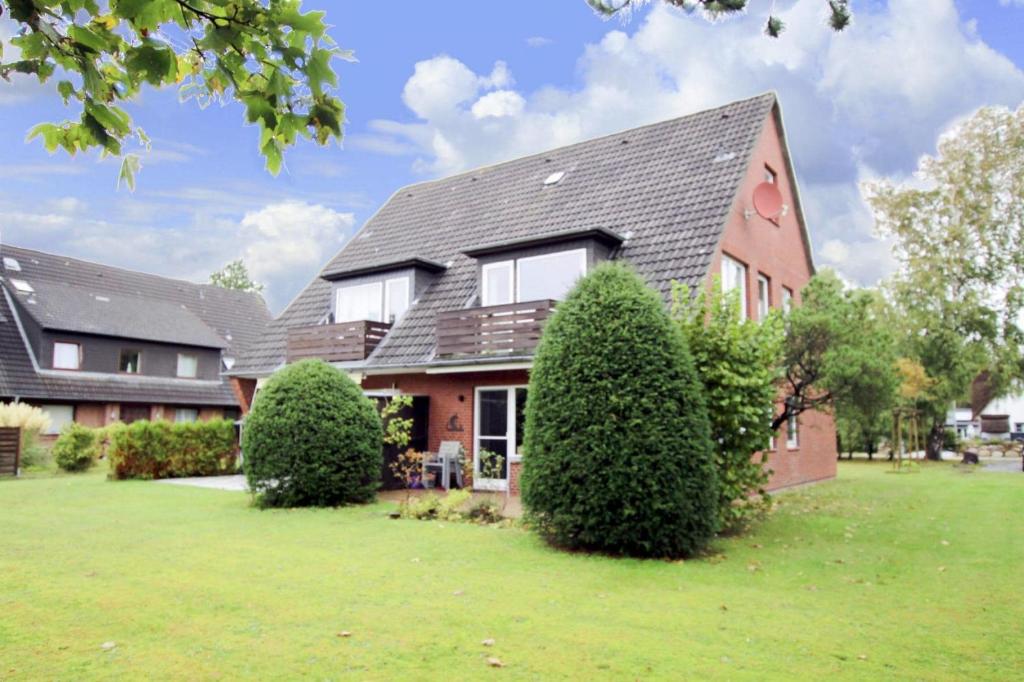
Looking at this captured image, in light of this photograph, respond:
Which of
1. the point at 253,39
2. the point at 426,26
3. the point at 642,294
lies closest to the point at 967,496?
the point at 642,294

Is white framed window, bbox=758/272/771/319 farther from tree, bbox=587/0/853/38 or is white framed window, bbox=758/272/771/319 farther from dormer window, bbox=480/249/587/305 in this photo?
tree, bbox=587/0/853/38

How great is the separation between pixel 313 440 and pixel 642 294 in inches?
260

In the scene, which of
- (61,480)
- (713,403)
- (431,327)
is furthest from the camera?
(61,480)

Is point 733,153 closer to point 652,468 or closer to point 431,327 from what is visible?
point 431,327

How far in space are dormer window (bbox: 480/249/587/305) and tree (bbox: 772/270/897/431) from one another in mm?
4453

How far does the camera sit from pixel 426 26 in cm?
696

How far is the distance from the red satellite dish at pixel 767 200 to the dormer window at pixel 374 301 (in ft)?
28.3

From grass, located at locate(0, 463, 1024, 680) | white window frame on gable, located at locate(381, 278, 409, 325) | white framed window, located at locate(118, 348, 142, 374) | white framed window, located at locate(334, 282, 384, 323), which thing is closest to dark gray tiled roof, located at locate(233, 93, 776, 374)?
white window frame on gable, located at locate(381, 278, 409, 325)

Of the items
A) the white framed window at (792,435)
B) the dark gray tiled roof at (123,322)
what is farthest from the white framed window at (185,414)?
the white framed window at (792,435)

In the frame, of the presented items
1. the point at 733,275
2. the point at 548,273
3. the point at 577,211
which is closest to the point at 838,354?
the point at 733,275

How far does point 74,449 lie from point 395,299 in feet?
35.7

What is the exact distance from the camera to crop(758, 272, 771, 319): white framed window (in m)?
17.2

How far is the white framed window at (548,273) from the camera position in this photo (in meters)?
14.8

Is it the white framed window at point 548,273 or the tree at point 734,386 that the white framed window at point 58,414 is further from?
the tree at point 734,386
